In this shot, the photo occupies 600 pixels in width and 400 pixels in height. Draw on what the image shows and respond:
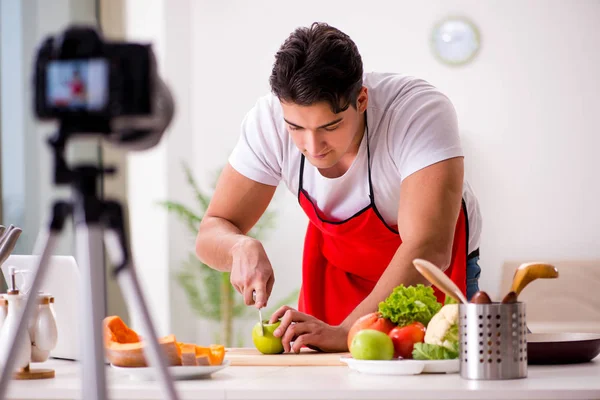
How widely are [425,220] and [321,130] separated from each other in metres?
0.35

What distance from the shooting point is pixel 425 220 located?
6.67 feet

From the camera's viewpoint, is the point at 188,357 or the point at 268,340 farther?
the point at 268,340

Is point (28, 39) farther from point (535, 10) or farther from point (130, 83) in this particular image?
point (130, 83)

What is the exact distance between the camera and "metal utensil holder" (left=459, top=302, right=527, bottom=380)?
1.38 meters

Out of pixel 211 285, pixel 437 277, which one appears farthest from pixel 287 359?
pixel 211 285

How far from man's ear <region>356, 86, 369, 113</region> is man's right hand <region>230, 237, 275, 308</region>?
1.50 feet

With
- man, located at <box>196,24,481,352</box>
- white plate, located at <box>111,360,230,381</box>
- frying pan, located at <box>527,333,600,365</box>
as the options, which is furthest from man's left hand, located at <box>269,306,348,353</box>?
frying pan, located at <box>527,333,600,365</box>

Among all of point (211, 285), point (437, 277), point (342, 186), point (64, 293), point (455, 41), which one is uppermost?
point (455, 41)

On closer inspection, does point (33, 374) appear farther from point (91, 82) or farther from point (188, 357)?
point (91, 82)

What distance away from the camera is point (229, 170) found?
242 cm

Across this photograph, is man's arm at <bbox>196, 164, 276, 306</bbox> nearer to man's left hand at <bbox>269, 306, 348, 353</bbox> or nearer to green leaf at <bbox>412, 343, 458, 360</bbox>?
man's left hand at <bbox>269, 306, 348, 353</bbox>

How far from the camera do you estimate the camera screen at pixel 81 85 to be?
2.36 feet

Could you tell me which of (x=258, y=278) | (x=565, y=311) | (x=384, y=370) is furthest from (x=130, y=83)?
(x=565, y=311)

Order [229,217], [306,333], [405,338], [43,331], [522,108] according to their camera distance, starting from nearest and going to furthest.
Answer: [405,338] < [43,331] < [306,333] < [229,217] < [522,108]
